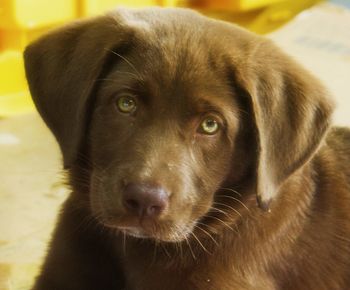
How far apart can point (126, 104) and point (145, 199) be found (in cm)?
25

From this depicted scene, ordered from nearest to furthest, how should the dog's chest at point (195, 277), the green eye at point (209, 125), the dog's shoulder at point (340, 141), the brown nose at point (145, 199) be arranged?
the brown nose at point (145, 199) < the green eye at point (209, 125) < the dog's chest at point (195, 277) < the dog's shoulder at point (340, 141)

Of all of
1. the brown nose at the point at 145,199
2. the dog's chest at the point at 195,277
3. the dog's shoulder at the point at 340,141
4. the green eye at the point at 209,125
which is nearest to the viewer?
the brown nose at the point at 145,199

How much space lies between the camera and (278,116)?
5.46ft

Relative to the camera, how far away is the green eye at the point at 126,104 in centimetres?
165

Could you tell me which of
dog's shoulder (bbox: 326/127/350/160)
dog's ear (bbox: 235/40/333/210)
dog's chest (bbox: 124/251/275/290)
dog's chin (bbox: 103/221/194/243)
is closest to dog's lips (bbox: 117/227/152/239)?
dog's chin (bbox: 103/221/194/243)

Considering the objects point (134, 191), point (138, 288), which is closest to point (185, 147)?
point (134, 191)

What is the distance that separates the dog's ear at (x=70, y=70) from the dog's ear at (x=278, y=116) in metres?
0.31

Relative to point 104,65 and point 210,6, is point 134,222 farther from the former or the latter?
point 210,6

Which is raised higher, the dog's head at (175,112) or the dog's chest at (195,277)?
the dog's head at (175,112)

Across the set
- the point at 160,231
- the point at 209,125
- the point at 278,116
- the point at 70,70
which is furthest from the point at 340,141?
the point at 70,70

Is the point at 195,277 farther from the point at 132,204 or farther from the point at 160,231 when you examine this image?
the point at 132,204

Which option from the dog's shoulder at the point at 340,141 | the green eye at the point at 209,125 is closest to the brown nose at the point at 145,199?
the green eye at the point at 209,125

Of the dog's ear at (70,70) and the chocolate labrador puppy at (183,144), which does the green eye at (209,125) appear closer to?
the chocolate labrador puppy at (183,144)

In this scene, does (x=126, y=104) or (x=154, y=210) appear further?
(x=126, y=104)
